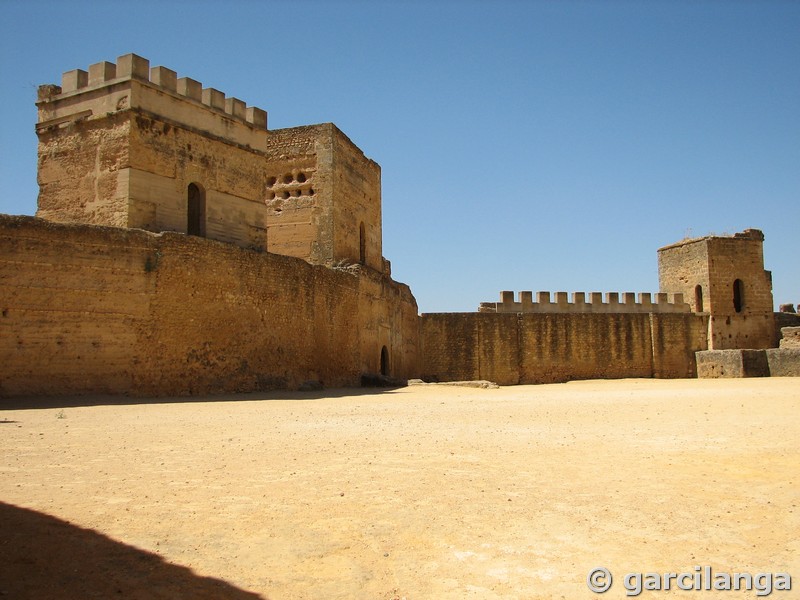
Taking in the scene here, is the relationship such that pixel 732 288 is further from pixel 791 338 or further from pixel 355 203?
pixel 355 203

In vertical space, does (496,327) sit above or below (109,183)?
below

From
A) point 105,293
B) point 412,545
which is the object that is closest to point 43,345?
point 105,293

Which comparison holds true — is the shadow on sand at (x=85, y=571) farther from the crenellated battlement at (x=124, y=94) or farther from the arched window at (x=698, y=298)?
the arched window at (x=698, y=298)

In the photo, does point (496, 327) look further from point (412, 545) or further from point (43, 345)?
point (412, 545)

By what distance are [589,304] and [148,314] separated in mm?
19168

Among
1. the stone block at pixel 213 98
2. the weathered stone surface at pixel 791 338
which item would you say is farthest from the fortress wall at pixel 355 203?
the weathered stone surface at pixel 791 338

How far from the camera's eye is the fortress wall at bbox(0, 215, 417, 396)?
10836 mm

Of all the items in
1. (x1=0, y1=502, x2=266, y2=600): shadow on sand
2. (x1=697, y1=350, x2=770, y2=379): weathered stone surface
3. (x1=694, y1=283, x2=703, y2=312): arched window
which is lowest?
(x1=0, y1=502, x2=266, y2=600): shadow on sand

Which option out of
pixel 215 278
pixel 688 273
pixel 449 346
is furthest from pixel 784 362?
pixel 215 278

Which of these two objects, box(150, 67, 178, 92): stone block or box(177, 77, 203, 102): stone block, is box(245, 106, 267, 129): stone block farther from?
box(150, 67, 178, 92): stone block

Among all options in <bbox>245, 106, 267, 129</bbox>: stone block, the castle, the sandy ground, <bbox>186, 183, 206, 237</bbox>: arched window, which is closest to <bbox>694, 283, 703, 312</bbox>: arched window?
the castle

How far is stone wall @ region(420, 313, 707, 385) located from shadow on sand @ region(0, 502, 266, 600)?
20.5 metres

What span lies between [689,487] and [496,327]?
64.7 feet

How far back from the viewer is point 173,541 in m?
3.55
